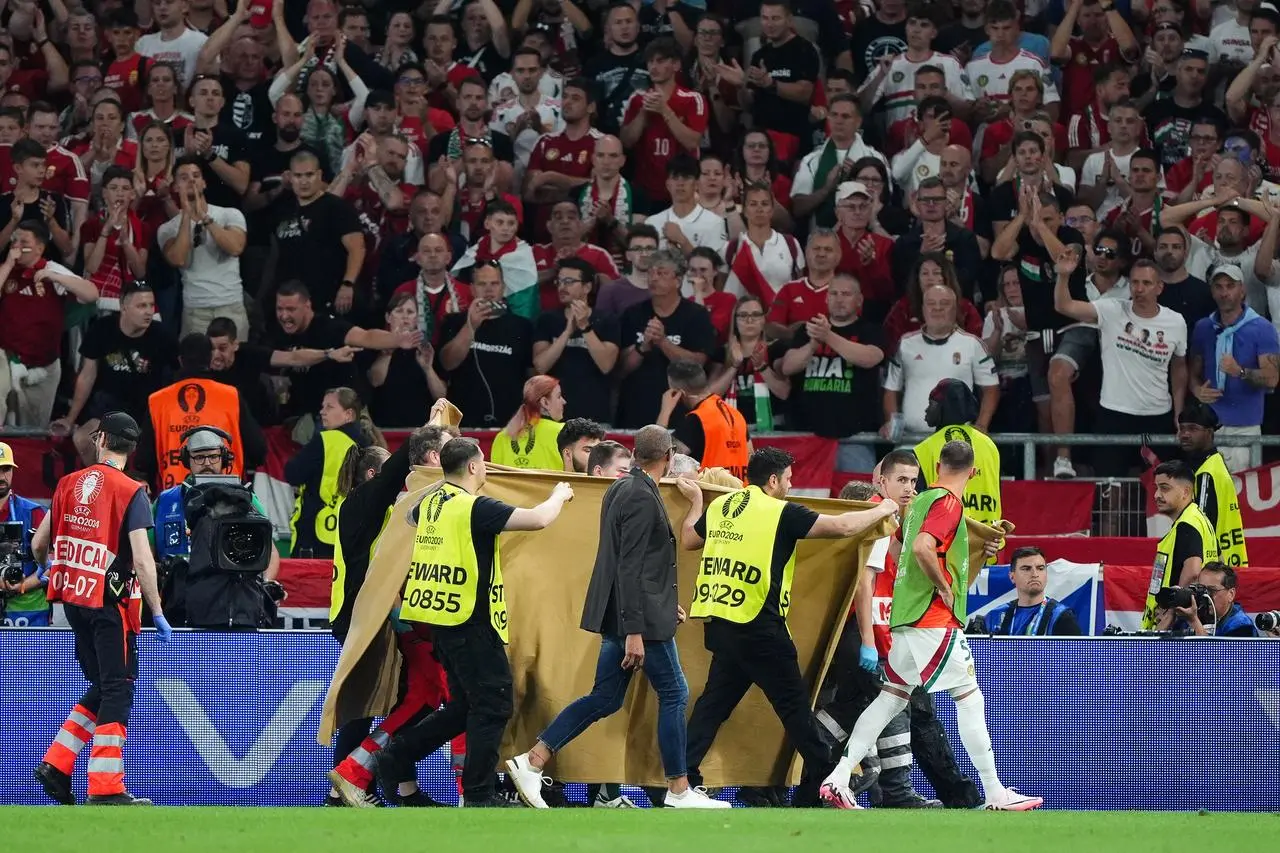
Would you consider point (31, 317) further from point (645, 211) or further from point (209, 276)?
point (645, 211)

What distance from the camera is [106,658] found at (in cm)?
1160

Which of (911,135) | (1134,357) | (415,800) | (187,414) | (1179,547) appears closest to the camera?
(415,800)

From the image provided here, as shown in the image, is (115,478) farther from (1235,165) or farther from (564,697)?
(1235,165)

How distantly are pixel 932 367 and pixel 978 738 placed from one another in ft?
19.0

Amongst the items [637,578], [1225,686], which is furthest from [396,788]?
[1225,686]

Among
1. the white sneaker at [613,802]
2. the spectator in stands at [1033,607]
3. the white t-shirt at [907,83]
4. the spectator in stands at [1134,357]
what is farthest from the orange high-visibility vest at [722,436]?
the white t-shirt at [907,83]

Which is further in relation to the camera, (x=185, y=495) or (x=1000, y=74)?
(x=1000, y=74)

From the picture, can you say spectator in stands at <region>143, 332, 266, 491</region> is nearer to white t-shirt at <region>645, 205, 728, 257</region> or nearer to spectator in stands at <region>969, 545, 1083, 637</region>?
white t-shirt at <region>645, 205, 728, 257</region>

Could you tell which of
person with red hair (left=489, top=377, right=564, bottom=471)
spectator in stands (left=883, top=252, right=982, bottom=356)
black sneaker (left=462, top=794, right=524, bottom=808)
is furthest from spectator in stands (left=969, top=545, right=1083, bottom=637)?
black sneaker (left=462, top=794, right=524, bottom=808)

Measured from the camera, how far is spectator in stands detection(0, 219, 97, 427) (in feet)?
55.9

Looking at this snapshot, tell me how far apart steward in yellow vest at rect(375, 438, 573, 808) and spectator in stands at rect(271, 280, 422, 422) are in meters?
6.03

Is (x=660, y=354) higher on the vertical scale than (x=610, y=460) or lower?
higher

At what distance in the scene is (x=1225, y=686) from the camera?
12.5 m

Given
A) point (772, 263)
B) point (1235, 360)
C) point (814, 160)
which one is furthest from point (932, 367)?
point (814, 160)
